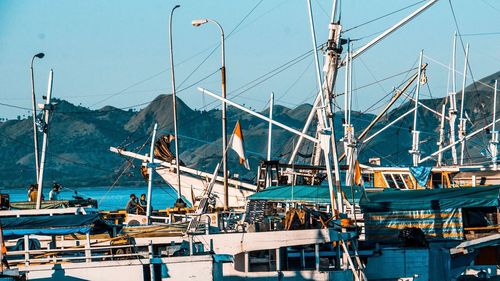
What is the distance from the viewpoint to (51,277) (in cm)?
3812

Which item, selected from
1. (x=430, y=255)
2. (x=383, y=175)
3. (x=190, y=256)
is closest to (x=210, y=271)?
→ (x=190, y=256)

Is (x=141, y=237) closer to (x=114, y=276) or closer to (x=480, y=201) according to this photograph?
(x=114, y=276)

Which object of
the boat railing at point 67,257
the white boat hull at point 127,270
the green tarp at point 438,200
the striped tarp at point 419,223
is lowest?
the white boat hull at point 127,270

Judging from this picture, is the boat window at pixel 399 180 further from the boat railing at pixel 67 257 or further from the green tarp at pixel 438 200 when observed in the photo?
the boat railing at pixel 67 257

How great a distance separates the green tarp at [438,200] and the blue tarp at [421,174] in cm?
1182

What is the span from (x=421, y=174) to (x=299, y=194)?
46.6ft

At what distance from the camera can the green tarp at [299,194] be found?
52.0 metres

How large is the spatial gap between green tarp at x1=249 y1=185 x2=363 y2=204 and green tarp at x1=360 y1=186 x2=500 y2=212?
3.37 feet

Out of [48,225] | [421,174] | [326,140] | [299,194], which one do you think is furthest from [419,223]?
[48,225]

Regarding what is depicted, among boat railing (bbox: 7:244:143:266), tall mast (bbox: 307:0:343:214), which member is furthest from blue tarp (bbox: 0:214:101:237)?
tall mast (bbox: 307:0:343:214)

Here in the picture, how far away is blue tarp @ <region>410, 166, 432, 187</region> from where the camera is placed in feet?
215

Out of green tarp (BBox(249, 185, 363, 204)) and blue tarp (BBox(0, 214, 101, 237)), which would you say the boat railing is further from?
green tarp (BBox(249, 185, 363, 204))

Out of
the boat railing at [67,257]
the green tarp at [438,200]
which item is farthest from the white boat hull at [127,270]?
the green tarp at [438,200]

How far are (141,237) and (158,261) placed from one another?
6.43 metres
